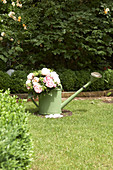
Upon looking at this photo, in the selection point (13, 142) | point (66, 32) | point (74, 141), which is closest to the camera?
point (13, 142)

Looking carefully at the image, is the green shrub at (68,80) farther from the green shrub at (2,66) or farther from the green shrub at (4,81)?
the green shrub at (2,66)

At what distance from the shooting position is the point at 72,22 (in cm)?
689

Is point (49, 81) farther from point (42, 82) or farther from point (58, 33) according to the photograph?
point (58, 33)

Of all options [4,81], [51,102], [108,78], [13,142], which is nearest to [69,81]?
[108,78]

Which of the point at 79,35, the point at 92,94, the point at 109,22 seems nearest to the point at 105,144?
the point at 92,94

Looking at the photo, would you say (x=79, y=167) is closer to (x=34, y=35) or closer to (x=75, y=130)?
(x=75, y=130)

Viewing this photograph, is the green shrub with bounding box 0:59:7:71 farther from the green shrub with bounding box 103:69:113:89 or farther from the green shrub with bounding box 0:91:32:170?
the green shrub with bounding box 0:91:32:170

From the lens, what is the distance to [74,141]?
9.66 ft

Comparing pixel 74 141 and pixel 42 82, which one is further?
pixel 42 82

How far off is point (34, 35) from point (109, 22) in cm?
215

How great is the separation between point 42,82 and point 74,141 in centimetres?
137

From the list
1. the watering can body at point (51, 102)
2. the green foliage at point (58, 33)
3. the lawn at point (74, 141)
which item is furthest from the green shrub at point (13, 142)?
the green foliage at point (58, 33)

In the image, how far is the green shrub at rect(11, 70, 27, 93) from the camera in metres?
6.04

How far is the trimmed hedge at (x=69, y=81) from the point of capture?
6019mm
